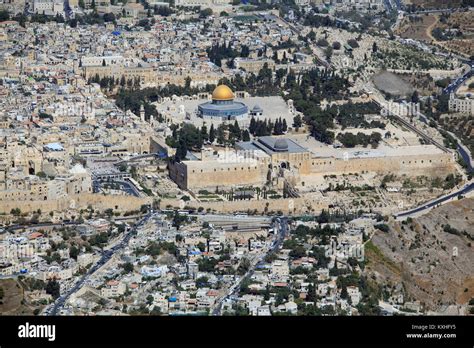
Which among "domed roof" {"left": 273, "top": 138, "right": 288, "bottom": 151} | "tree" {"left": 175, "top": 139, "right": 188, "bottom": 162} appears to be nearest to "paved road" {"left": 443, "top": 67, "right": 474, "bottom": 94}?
"domed roof" {"left": 273, "top": 138, "right": 288, "bottom": 151}

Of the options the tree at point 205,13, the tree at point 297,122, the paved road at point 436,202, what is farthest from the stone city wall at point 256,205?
the tree at point 205,13

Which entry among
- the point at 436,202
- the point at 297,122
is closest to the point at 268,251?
the point at 436,202

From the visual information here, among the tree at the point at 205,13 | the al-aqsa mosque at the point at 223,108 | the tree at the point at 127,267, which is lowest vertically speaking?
the tree at the point at 205,13

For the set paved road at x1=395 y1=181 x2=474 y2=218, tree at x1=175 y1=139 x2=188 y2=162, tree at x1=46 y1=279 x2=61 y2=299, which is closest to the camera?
tree at x1=46 y1=279 x2=61 y2=299

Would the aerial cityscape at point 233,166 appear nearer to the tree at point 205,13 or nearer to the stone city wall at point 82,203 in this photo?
the stone city wall at point 82,203

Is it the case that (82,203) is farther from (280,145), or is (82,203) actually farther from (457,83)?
(457,83)

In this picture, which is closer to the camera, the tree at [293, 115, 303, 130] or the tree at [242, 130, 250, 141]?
the tree at [242, 130, 250, 141]

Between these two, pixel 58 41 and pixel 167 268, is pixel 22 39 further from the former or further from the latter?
pixel 167 268

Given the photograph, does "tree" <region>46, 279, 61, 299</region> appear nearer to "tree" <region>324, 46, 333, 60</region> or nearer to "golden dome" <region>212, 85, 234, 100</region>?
"golden dome" <region>212, 85, 234, 100</region>
